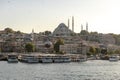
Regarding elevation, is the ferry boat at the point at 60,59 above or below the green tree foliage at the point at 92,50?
below

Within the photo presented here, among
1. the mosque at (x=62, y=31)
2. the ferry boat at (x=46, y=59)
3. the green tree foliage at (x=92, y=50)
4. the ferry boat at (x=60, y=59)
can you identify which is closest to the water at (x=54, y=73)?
the ferry boat at (x=46, y=59)

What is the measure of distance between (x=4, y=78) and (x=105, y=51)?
8379 cm

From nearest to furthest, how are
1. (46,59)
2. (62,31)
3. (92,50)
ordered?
(46,59) → (92,50) → (62,31)

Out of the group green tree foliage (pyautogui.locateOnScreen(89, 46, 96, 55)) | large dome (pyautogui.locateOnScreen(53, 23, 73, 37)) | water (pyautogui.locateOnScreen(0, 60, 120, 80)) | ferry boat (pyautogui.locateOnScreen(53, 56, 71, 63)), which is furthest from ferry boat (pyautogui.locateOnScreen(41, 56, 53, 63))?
large dome (pyautogui.locateOnScreen(53, 23, 73, 37))

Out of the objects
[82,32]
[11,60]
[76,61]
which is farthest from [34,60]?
[82,32]

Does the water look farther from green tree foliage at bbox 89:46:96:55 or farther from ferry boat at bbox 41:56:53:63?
green tree foliage at bbox 89:46:96:55

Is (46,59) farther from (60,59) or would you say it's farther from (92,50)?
(92,50)

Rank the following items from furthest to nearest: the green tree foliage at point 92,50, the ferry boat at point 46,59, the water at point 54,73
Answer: the green tree foliage at point 92,50 → the ferry boat at point 46,59 → the water at point 54,73

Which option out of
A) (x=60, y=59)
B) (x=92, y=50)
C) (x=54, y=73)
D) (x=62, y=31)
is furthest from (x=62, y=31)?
(x=54, y=73)

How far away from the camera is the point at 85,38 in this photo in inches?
6117

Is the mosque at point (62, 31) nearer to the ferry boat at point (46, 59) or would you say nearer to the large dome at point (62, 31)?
the large dome at point (62, 31)

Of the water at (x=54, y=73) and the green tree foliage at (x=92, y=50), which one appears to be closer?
the water at (x=54, y=73)

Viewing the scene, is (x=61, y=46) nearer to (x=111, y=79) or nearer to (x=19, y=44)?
(x=19, y=44)

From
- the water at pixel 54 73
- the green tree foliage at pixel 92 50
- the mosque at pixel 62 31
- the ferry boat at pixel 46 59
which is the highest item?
the mosque at pixel 62 31
